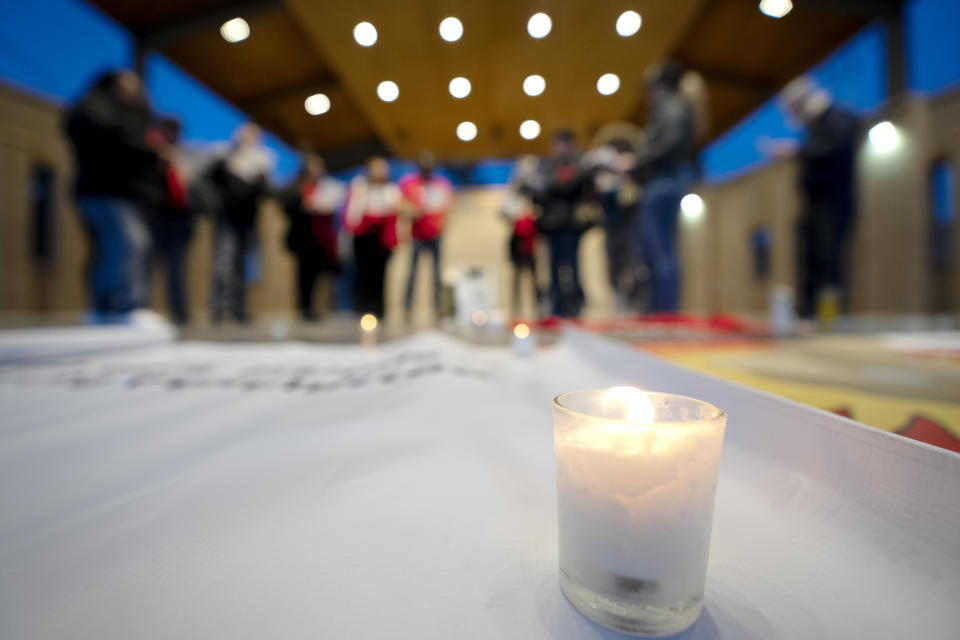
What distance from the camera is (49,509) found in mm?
362

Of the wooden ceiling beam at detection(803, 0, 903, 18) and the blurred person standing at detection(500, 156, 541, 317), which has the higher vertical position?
the wooden ceiling beam at detection(803, 0, 903, 18)

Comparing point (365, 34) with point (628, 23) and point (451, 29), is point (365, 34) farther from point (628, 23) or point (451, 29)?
point (628, 23)

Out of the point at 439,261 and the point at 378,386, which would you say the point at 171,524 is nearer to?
the point at 378,386

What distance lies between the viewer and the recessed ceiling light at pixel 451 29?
8.64ft

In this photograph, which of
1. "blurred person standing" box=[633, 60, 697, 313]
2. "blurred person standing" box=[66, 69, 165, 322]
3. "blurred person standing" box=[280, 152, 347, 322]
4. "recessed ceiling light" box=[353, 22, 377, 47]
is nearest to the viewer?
"blurred person standing" box=[66, 69, 165, 322]

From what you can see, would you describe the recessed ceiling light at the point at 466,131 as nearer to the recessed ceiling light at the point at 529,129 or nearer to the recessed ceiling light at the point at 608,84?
the recessed ceiling light at the point at 529,129

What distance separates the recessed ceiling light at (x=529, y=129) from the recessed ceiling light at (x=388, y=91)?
121 centimetres

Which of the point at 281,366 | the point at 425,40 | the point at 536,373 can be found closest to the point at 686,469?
the point at 536,373

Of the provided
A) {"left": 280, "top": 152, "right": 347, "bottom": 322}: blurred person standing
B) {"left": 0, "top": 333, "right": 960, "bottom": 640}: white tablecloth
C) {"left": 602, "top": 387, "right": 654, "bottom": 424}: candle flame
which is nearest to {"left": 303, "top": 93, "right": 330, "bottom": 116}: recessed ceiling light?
{"left": 280, "top": 152, "right": 347, "bottom": 322}: blurred person standing

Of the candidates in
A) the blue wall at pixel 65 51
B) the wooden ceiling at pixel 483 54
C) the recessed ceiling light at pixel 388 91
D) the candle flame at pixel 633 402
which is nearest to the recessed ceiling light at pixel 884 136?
the wooden ceiling at pixel 483 54

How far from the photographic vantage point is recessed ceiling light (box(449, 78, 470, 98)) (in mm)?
3085

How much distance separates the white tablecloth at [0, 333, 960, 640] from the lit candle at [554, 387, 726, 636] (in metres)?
0.02

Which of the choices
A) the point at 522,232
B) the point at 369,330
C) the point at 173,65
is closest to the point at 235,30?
the point at 173,65

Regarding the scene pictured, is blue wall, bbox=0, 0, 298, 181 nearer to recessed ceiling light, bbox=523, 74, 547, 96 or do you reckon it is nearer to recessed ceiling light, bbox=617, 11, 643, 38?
recessed ceiling light, bbox=523, 74, 547, 96
